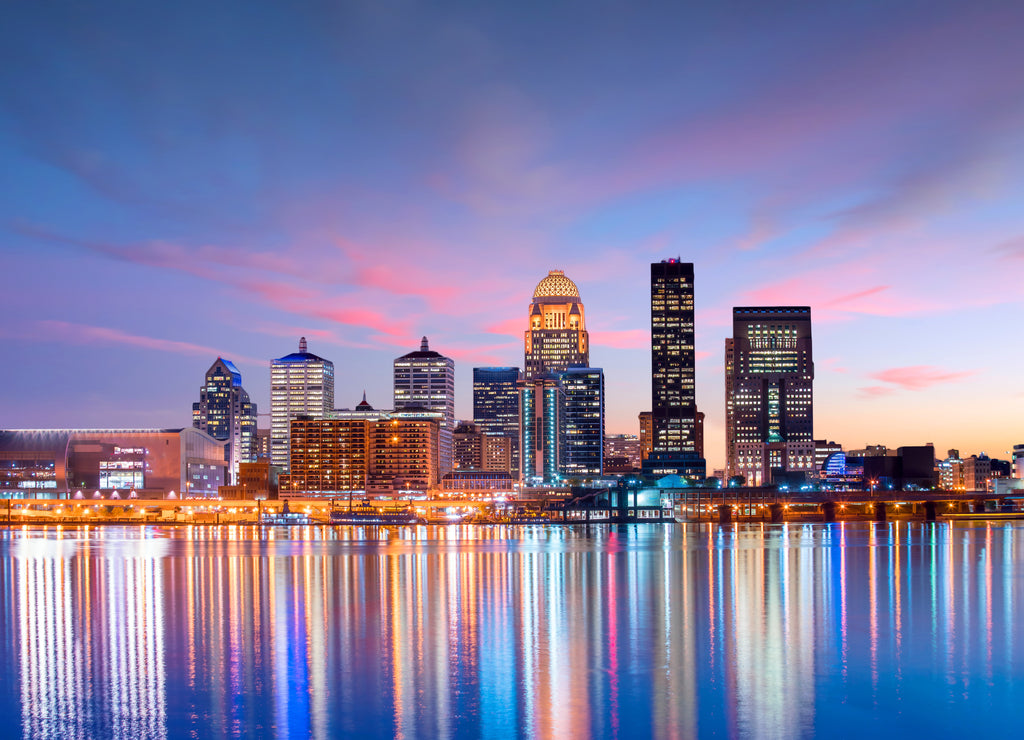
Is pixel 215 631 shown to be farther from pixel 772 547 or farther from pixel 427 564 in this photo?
pixel 772 547

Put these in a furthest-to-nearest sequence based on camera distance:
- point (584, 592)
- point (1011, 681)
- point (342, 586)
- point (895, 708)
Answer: point (342, 586) → point (584, 592) → point (1011, 681) → point (895, 708)

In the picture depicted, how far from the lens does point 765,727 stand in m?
29.7

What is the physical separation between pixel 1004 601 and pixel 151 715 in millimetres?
48191

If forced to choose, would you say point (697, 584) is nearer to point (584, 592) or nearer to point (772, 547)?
point (584, 592)

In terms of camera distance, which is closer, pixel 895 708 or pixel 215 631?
pixel 895 708

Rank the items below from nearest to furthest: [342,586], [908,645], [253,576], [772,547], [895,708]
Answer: [895,708] → [908,645] → [342,586] → [253,576] → [772,547]

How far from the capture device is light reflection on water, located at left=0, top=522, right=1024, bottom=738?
3094cm

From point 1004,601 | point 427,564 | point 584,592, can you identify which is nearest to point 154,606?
point 584,592

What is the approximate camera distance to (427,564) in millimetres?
87312

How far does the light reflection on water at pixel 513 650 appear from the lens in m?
30.9

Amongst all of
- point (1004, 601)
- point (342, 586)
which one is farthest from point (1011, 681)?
point (342, 586)

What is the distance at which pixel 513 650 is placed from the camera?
137 feet

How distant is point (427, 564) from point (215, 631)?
132ft

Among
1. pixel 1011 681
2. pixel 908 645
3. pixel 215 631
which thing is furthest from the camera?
pixel 215 631
